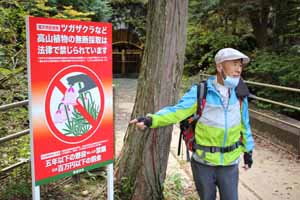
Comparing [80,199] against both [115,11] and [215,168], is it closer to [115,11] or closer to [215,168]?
[215,168]

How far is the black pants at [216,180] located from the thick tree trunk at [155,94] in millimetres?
763

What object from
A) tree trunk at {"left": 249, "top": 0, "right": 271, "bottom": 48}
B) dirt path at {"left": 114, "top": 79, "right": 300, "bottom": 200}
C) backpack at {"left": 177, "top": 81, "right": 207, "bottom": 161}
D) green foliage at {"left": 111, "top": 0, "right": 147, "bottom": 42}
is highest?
green foliage at {"left": 111, "top": 0, "right": 147, "bottom": 42}

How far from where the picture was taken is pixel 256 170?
5.34 m

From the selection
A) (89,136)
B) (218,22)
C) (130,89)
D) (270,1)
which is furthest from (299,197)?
(130,89)

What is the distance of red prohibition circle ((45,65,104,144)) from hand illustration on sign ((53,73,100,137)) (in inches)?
0.9

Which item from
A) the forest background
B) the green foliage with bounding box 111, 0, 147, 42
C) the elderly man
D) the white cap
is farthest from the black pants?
the green foliage with bounding box 111, 0, 147, 42

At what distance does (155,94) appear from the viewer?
3.56 m

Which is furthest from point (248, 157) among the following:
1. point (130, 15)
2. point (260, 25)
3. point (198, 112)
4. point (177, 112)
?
point (130, 15)

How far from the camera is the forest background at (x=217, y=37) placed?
5457mm

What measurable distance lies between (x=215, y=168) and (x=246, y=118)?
0.48m

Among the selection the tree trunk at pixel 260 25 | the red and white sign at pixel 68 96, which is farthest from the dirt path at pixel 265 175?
the tree trunk at pixel 260 25

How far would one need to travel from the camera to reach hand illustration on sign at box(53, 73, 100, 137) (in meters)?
2.59

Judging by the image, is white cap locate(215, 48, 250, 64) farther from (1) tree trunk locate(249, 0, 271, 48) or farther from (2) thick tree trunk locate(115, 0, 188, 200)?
(1) tree trunk locate(249, 0, 271, 48)

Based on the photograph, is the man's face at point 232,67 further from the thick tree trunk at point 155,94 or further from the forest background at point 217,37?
the forest background at point 217,37
